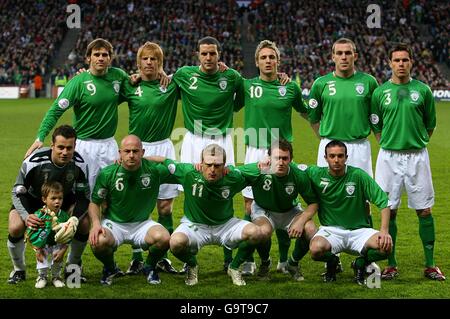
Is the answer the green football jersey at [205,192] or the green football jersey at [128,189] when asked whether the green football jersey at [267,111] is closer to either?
the green football jersey at [205,192]

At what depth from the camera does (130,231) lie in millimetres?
6043

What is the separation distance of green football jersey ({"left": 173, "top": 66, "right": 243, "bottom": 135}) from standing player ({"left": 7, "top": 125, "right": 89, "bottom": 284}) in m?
1.28

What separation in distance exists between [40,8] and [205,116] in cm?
3537

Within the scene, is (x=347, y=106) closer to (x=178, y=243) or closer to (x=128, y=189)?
(x=178, y=243)

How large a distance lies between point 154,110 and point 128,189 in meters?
0.94

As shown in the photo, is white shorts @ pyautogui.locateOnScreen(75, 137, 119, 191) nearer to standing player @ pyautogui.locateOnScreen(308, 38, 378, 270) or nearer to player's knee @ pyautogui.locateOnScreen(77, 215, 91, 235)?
player's knee @ pyautogui.locateOnScreen(77, 215, 91, 235)

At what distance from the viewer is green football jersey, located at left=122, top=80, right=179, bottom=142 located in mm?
6617

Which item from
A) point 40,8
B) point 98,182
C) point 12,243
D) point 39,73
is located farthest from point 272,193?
point 40,8

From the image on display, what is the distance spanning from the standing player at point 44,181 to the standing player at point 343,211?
76.9 inches

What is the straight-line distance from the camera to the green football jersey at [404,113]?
621 centimetres

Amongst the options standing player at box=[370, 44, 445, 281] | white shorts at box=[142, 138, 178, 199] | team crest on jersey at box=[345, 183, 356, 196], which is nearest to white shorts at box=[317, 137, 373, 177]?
standing player at box=[370, 44, 445, 281]

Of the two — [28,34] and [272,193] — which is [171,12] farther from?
[272,193]

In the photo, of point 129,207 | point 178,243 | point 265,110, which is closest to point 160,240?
point 178,243
